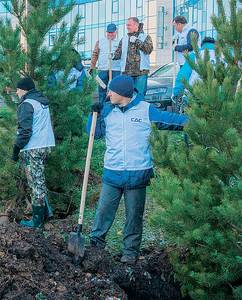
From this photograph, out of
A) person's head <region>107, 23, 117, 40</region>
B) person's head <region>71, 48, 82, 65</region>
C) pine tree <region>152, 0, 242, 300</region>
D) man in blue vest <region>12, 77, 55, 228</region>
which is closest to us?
pine tree <region>152, 0, 242, 300</region>

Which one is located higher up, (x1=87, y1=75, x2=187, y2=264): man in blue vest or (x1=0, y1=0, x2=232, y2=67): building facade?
Answer: (x1=0, y1=0, x2=232, y2=67): building facade

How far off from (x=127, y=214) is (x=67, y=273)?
3.17 ft

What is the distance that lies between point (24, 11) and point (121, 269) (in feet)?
10.4

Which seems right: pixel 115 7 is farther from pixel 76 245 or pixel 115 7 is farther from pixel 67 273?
pixel 67 273

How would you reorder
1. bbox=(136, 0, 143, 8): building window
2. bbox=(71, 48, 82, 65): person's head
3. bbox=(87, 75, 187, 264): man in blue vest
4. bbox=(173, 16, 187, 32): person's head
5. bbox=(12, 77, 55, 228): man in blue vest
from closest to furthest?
bbox=(87, 75, 187, 264): man in blue vest, bbox=(12, 77, 55, 228): man in blue vest, bbox=(71, 48, 82, 65): person's head, bbox=(173, 16, 187, 32): person's head, bbox=(136, 0, 143, 8): building window

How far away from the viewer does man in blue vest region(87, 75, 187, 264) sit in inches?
220

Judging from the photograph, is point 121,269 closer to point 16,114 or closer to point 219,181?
Answer: point 219,181

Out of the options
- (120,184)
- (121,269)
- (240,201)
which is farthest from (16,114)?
(240,201)

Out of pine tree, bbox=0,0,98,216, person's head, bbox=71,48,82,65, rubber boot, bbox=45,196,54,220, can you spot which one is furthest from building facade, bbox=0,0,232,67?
Answer: rubber boot, bbox=45,196,54,220

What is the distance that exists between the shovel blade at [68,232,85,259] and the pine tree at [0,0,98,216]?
1.70 meters

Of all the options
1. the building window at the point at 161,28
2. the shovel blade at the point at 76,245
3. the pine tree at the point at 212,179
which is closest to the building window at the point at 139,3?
the building window at the point at 161,28

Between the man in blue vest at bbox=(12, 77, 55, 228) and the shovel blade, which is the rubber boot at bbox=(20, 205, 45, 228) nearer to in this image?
the man in blue vest at bbox=(12, 77, 55, 228)

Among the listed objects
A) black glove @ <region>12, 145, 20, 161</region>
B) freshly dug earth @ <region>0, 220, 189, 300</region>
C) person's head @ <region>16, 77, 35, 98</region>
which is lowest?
freshly dug earth @ <region>0, 220, 189, 300</region>

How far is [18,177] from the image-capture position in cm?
727
